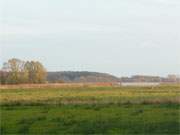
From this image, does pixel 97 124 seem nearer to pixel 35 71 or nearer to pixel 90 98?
pixel 90 98

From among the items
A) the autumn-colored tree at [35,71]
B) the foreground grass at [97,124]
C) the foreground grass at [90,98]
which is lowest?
the foreground grass at [97,124]

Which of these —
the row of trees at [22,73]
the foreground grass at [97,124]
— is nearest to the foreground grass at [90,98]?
the foreground grass at [97,124]

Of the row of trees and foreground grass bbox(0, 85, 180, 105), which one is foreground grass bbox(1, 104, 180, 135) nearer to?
foreground grass bbox(0, 85, 180, 105)

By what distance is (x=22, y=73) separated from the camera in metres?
112

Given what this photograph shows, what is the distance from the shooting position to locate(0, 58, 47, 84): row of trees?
11150cm

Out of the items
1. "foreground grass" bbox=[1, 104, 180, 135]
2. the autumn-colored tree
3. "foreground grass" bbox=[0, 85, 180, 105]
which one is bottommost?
"foreground grass" bbox=[1, 104, 180, 135]

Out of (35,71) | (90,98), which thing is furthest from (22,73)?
(90,98)

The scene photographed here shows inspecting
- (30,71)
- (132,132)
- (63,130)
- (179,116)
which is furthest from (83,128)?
(30,71)

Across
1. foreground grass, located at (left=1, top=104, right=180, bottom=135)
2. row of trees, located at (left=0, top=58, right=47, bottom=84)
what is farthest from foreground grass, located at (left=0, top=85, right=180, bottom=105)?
row of trees, located at (left=0, top=58, right=47, bottom=84)

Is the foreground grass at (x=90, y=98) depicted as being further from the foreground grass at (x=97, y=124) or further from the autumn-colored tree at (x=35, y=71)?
the autumn-colored tree at (x=35, y=71)

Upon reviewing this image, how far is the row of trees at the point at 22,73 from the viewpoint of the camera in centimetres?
11150

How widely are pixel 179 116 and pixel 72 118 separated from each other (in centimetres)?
483

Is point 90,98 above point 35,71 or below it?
below

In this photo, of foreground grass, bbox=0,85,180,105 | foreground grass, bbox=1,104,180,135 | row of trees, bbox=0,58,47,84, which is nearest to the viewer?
foreground grass, bbox=1,104,180,135
